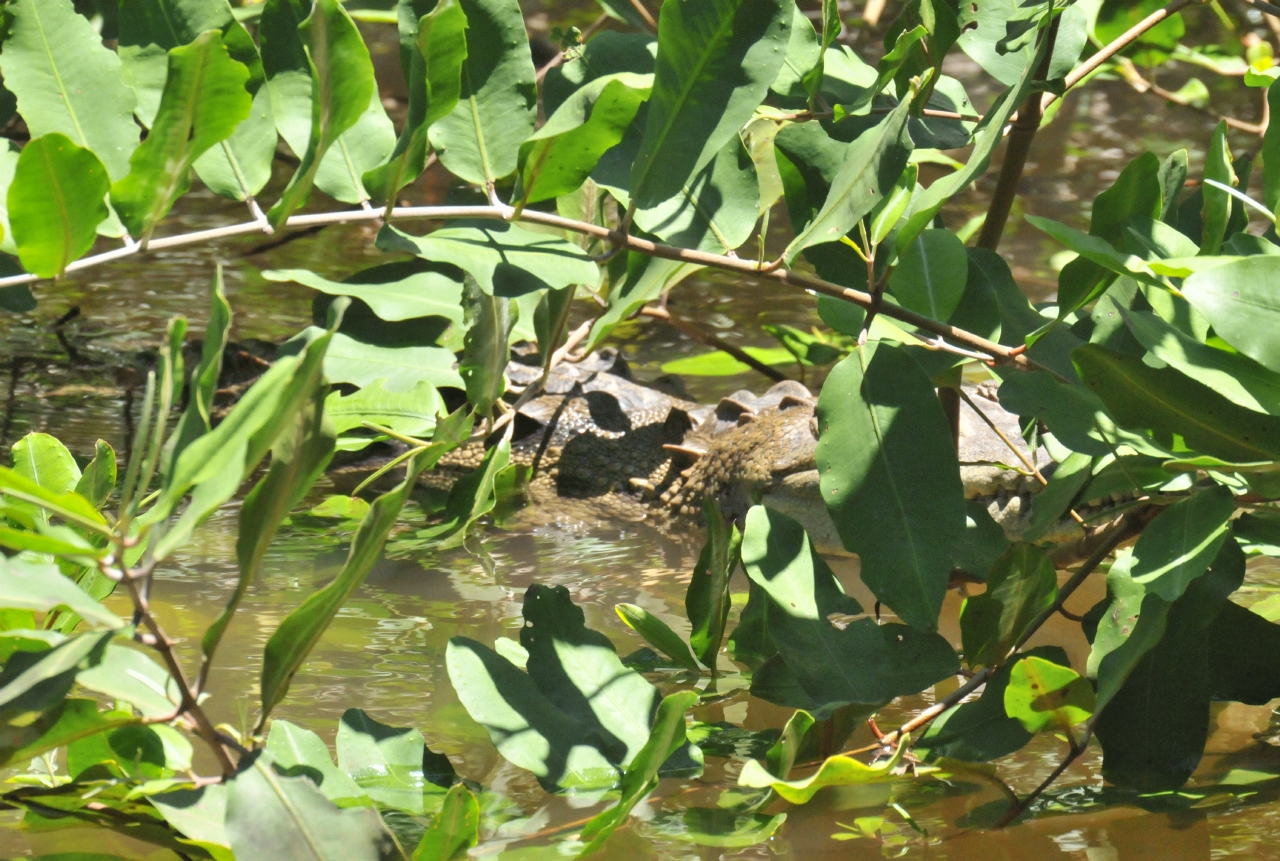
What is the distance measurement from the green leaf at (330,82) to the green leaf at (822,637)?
1.72 feet

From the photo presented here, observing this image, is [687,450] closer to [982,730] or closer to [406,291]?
[406,291]

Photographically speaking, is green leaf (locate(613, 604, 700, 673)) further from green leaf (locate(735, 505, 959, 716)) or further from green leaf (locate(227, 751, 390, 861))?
green leaf (locate(227, 751, 390, 861))

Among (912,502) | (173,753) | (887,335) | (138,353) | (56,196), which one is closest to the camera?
(56,196)

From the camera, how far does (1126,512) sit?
120 cm

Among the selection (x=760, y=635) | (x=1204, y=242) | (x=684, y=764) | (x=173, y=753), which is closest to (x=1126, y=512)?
(x=1204, y=242)

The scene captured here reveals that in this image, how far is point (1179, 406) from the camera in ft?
3.02

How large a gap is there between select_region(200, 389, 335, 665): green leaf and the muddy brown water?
16cm

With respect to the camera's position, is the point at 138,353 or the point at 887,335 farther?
the point at 138,353

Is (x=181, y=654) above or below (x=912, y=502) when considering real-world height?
below

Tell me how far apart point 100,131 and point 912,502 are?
0.75 m

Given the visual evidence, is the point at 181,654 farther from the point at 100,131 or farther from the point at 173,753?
the point at 100,131

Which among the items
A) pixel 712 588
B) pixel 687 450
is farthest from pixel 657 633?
pixel 687 450

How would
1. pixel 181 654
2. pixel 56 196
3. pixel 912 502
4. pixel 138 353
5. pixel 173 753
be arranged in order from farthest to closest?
pixel 138 353
pixel 181 654
pixel 912 502
pixel 173 753
pixel 56 196

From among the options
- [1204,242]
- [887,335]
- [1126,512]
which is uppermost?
[1204,242]
